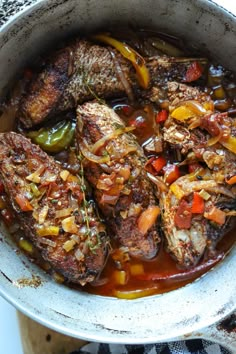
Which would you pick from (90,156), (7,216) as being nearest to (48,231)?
(7,216)

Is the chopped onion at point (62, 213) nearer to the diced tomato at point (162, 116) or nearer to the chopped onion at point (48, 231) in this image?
the chopped onion at point (48, 231)

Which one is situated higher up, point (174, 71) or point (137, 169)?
point (174, 71)

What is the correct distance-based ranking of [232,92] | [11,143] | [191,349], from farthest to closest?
[191,349] → [232,92] → [11,143]

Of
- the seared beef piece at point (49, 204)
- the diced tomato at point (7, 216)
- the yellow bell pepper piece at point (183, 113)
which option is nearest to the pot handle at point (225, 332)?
the seared beef piece at point (49, 204)

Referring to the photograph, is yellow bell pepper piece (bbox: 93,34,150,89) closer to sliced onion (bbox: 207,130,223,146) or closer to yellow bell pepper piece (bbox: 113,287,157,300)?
sliced onion (bbox: 207,130,223,146)

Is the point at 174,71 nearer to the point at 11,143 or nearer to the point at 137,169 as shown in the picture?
the point at 137,169

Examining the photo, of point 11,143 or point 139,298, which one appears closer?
point 11,143

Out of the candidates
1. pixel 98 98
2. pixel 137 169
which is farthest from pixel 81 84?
pixel 137 169
